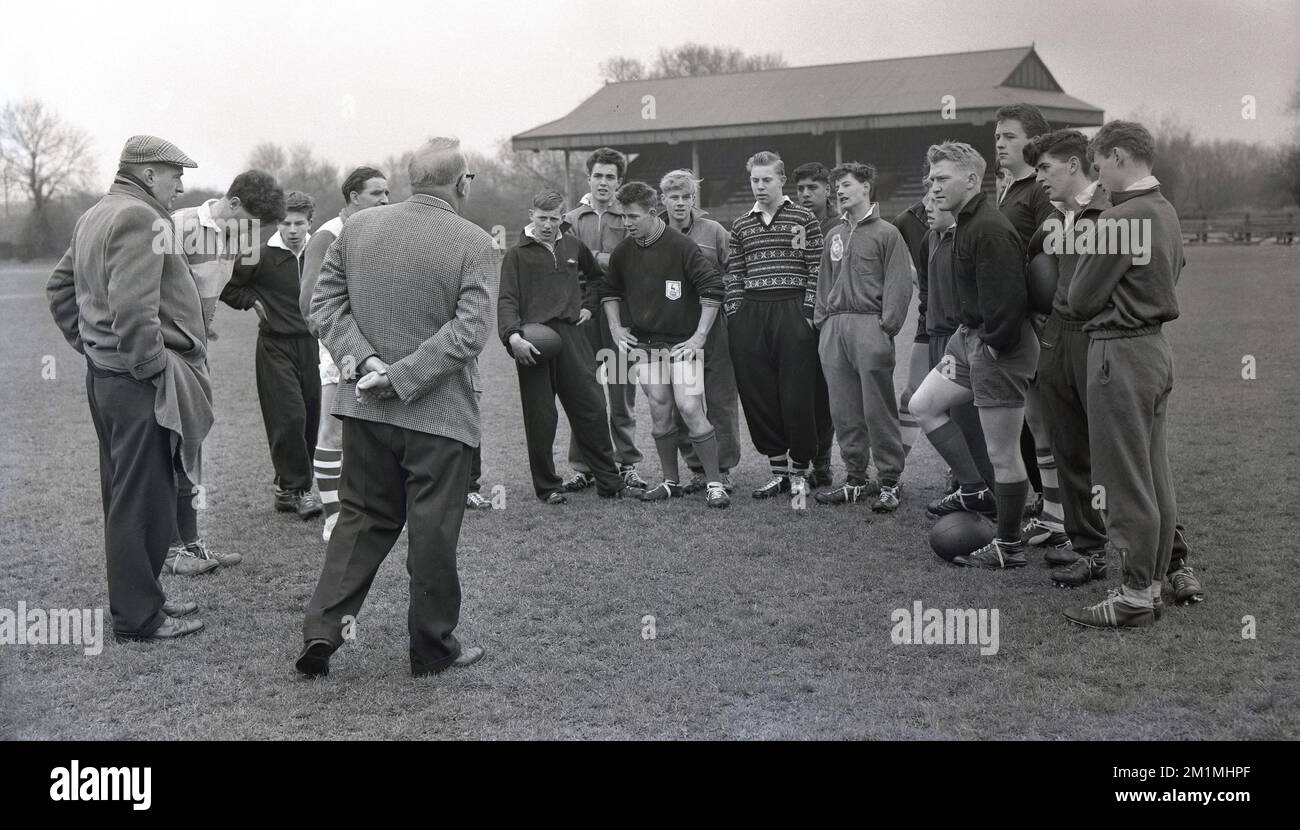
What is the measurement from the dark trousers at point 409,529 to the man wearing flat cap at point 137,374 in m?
1.09

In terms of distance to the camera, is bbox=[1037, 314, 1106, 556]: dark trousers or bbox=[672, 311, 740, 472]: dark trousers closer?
bbox=[1037, 314, 1106, 556]: dark trousers

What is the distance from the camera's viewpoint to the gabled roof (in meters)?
28.0

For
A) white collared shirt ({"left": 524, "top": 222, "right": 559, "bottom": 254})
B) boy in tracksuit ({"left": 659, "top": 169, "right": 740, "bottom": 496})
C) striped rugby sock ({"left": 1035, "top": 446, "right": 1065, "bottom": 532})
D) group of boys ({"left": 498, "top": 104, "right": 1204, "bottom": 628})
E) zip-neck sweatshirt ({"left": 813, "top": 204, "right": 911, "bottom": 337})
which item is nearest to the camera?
group of boys ({"left": 498, "top": 104, "right": 1204, "bottom": 628})

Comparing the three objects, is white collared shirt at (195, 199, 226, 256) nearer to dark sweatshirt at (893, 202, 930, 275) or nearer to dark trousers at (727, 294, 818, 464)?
dark trousers at (727, 294, 818, 464)

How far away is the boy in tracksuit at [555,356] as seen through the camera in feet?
24.0

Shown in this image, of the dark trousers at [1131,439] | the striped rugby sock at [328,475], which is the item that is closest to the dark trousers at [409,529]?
the striped rugby sock at [328,475]

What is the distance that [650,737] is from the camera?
3.78 metres

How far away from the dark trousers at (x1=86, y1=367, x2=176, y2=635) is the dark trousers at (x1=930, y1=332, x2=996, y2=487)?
168 inches

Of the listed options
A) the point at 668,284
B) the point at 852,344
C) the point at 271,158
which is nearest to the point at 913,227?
the point at 852,344

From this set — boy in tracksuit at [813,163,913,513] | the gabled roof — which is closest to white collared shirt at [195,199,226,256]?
boy in tracksuit at [813,163,913,513]

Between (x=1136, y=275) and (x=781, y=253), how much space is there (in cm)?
305

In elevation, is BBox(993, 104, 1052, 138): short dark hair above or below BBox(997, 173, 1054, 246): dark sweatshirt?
above
